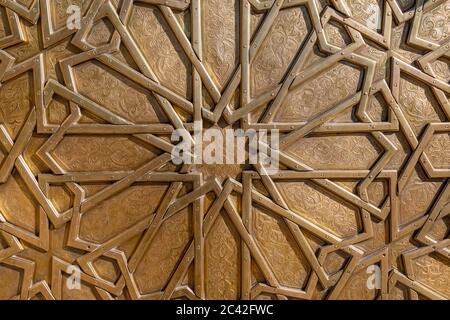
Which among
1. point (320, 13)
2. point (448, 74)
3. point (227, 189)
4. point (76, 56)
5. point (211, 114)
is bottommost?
point (227, 189)

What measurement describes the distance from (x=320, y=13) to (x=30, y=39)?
1.23 metres

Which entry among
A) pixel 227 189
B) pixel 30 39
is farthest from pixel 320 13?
pixel 30 39

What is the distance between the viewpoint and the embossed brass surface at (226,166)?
5.39 feet

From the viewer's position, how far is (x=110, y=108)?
65.6 inches

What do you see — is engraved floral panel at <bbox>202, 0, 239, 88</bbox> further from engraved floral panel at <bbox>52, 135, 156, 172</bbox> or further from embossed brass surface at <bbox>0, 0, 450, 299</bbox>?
engraved floral panel at <bbox>52, 135, 156, 172</bbox>

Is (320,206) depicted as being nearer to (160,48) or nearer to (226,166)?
(226,166)

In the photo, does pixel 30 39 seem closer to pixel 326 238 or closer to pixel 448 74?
pixel 326 238

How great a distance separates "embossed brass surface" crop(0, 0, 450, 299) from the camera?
5.39ft

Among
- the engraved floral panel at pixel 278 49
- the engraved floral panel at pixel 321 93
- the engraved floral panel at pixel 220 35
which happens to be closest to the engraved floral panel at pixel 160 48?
the engraved floral panel at pixel 220 35

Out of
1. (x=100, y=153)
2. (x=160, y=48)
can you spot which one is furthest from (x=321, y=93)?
(x=100, y=153)

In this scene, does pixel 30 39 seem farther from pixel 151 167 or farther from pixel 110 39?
pixel 151 167

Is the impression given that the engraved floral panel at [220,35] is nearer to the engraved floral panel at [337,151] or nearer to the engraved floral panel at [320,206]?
the engraved floral panel at [337,151]

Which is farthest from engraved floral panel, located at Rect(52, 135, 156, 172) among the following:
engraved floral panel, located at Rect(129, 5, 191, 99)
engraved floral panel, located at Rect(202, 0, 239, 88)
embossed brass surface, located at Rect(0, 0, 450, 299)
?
engraved floral panel, located at Rect(202, 0, 239, 88)

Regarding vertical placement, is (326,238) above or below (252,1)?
below
